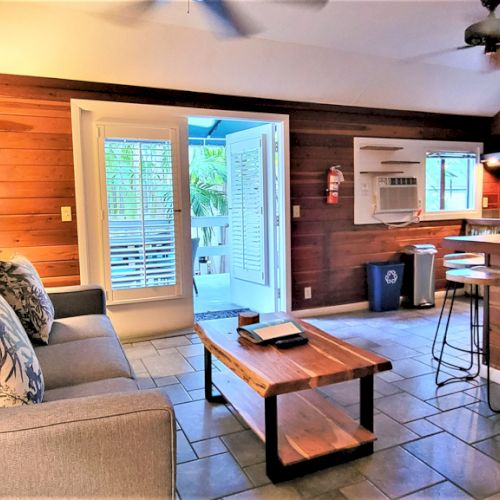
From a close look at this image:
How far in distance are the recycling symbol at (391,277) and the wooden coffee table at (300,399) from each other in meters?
2.62

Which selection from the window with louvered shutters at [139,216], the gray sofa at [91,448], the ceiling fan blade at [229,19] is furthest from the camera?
the window with louvered shutters at [139,216]

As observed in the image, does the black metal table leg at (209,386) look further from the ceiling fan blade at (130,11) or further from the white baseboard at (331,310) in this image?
the ceiling fan blade at (130,11)

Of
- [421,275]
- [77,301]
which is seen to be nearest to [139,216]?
[77,301]

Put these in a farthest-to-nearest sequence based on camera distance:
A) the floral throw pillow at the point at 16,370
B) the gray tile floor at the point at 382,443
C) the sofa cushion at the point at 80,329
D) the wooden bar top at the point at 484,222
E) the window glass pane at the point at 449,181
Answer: the window glass pane at the point at 449,181 < the wooden bar top at the point at 484,222 < the sofa cushion at the point at 80,329 < the gray tile floor at the point at 382,443 < the floral throw pillow at the point at 16,370

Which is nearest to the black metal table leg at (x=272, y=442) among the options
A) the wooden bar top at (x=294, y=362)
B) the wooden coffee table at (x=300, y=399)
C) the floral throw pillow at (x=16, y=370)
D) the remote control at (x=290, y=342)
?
the wooden coffee table at (x=300, y=399)

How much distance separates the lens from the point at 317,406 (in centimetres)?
247

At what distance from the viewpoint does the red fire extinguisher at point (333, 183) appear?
477 centimetres

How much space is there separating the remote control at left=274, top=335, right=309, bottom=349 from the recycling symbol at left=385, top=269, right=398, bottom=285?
2.86m

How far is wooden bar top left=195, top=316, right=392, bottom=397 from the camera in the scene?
1877 millimetres

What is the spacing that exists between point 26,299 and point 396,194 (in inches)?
162

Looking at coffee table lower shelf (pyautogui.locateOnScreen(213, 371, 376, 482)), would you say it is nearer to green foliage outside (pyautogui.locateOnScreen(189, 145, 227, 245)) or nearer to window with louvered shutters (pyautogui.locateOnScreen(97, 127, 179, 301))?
window with louvered shutters (pyautogui.locateOnScreen(97, 127, 179, 301))

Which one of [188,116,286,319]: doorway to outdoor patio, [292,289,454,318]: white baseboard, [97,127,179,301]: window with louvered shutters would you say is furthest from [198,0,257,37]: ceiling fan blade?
[292,289,454,318]: white baseboard

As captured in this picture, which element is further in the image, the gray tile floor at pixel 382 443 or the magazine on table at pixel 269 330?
the magazine on table at pixel 269 330

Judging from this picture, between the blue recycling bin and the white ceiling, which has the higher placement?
the white ceiling
